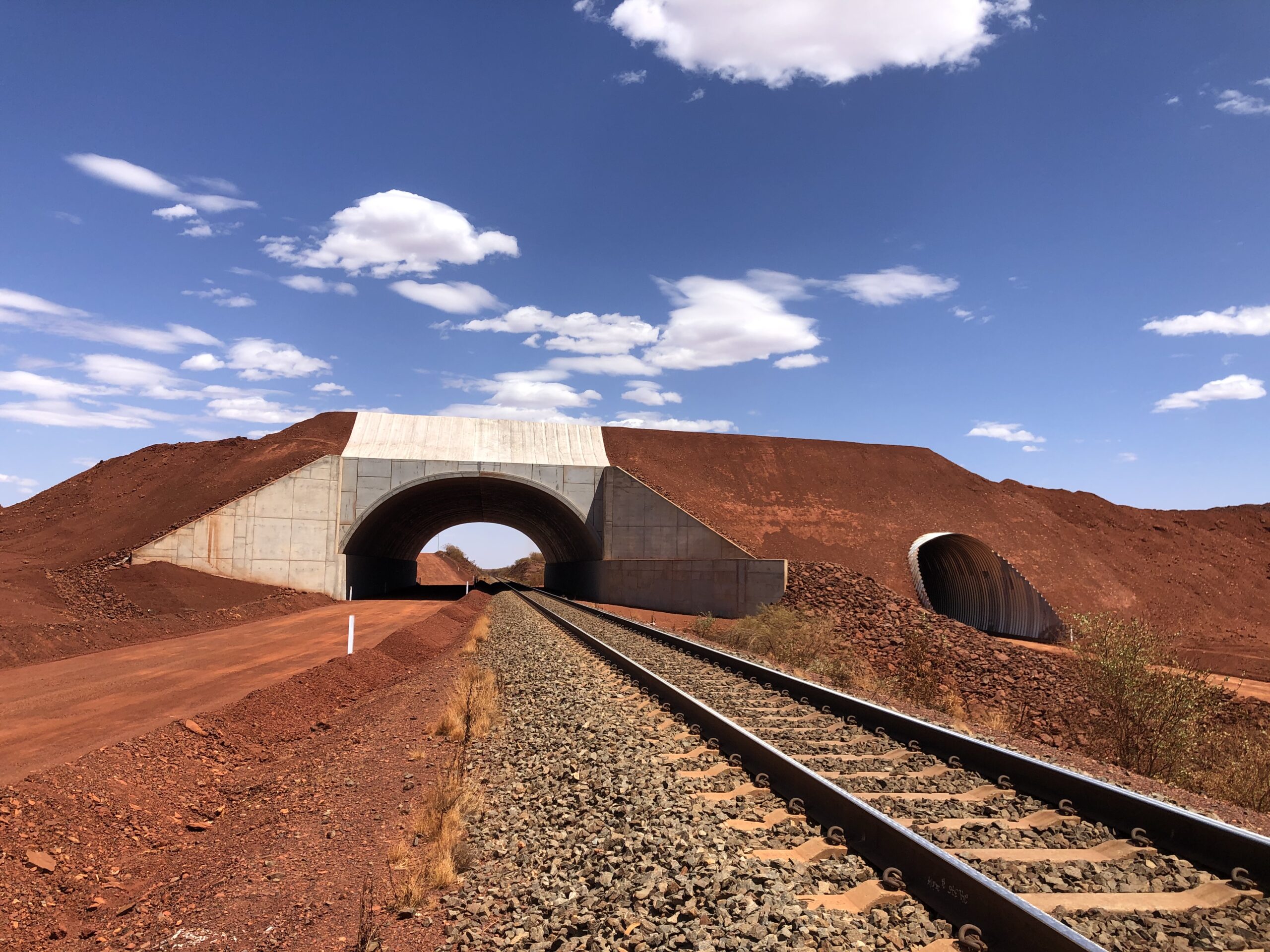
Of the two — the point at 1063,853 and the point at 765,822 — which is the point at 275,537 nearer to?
the point at 765,822

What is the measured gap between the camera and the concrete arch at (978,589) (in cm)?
2977

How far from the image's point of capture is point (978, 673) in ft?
57.4

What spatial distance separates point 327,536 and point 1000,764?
3480 cm

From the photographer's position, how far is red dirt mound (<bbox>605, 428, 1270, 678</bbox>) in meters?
39.3

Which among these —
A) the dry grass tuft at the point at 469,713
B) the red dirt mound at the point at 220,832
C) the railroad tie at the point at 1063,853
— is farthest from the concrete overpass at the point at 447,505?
the railroad tie at the point at 1063,853

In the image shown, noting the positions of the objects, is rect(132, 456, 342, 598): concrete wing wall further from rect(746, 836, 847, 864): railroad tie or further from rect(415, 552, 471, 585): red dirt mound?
rect(415, 552, 471, 585): red dirt mound

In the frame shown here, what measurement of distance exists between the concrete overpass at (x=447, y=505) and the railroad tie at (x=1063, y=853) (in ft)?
71.4

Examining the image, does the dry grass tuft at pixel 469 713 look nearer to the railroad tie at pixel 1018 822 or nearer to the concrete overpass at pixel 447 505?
the railroad tie at pixel 1018 822

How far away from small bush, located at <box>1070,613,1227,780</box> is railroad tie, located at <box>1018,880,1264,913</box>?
269 inches

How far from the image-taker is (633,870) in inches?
183

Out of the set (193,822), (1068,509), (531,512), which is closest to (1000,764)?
(193,822)

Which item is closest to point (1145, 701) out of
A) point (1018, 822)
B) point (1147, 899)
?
point (1018, 822)

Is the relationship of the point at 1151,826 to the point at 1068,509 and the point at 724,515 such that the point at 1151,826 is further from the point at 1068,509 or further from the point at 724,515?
the point at 1068,509

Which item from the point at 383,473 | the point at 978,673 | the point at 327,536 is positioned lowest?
the point at 978,673
